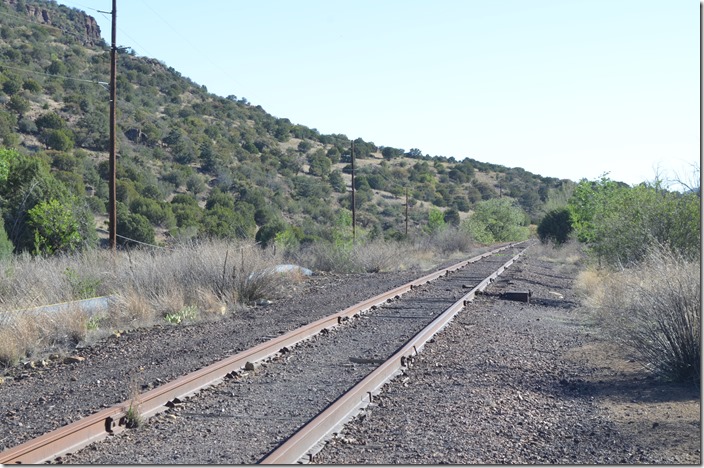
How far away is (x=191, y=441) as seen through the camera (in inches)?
285

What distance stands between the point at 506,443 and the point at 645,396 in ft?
9.70

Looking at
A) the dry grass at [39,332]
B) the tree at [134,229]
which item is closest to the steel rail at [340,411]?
the dry grass at [39,332]

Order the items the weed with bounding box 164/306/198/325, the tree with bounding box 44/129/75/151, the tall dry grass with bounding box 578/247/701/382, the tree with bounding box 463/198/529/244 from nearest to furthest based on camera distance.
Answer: the tall dry grass with bounding box 578/247/701/382, the weed with bounding box 164/306/198/325, the tree with bounding box 44/129/75/151, the tree with bounding box 463/198/529/244

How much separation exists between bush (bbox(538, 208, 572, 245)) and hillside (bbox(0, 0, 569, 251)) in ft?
34.9

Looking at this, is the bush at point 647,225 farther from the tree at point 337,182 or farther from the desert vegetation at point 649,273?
the tree at point 337,182

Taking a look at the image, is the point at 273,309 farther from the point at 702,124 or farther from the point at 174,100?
the point at 174,100

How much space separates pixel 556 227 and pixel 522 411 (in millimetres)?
51969

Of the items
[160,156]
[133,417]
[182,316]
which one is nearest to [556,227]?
[160,156]

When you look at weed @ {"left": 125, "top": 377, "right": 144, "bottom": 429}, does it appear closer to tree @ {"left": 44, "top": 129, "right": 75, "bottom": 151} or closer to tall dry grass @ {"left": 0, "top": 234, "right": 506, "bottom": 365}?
tall dry grass @ {"left": 0, "top": 234, "right": 506, "bottom": 365}

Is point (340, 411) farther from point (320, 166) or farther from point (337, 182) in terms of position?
point (320, 166)

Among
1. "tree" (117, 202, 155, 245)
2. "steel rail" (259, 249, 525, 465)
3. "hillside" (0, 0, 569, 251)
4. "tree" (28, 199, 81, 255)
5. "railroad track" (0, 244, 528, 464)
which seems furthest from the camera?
"hillside" (0, 0, 569, 251)

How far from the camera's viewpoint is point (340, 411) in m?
7.97

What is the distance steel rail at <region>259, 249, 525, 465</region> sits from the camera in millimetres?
6582

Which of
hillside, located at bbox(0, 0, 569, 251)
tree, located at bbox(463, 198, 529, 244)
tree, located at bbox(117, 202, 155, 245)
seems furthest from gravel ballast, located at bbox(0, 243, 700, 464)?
tree, located at bbox(463, 198, 529, 244)
